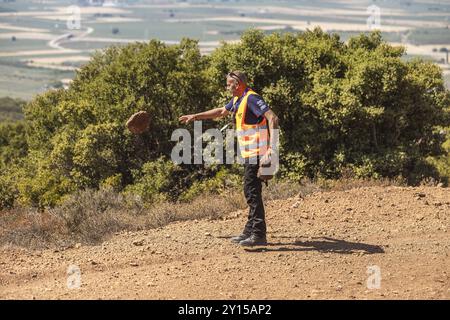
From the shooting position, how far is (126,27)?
200 metres

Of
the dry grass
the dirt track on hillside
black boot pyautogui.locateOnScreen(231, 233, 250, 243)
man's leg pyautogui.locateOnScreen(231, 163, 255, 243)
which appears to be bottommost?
the dry grass

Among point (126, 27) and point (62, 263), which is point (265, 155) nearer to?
point (62, 263)

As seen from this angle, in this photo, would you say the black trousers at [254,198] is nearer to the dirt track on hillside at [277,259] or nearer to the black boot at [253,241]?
the black boot at [253,241]

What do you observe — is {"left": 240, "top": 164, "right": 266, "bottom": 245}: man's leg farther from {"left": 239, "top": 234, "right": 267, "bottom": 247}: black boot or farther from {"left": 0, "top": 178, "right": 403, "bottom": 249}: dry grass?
{"left": 0, "top": 178, "right": 403, "bottom": 249}: dry grass

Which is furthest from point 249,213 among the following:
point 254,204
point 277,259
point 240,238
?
point 277,259

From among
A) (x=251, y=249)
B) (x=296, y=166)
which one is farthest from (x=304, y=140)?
(x=251, y=249)

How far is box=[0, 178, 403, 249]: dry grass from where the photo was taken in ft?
31.8

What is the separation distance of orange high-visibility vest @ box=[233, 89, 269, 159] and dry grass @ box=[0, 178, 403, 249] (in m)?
2.42

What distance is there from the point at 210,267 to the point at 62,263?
179 centimetres

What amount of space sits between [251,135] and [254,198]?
76cm

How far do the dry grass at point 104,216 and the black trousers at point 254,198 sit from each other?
195 cm

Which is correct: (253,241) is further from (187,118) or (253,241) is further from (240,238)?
(187,118)

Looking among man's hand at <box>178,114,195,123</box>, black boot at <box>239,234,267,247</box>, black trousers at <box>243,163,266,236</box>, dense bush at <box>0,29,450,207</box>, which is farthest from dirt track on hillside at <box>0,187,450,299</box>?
dense bush at <box>0,29,450,207</box>

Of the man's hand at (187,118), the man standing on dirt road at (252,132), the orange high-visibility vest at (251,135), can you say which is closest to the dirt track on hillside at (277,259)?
the man standing on dirt road at (252,132)
